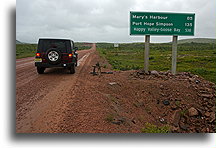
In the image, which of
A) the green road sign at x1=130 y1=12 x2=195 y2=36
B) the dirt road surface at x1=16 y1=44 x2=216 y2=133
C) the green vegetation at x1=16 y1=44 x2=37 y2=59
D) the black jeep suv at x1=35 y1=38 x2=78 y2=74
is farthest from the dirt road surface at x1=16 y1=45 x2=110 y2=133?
the green vegetation at x1=16 y1=44 x2=37 y2=59

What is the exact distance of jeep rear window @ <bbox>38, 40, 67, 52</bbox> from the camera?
7.40 metres

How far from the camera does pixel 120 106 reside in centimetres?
463

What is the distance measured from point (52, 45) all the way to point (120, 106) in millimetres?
4695

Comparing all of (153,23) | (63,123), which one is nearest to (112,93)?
(63,123)

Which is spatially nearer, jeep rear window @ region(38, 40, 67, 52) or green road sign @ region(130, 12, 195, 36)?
green road sign @ region(130, 12, 195, 36)

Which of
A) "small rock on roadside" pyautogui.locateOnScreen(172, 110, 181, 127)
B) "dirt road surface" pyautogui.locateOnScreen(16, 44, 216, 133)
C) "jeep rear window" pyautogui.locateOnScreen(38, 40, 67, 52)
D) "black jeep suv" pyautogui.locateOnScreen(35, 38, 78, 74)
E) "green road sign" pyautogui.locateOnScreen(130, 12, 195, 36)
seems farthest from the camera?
"jeep rear window" pyautogui.locateOnScreen(38, 40, 67, 52)

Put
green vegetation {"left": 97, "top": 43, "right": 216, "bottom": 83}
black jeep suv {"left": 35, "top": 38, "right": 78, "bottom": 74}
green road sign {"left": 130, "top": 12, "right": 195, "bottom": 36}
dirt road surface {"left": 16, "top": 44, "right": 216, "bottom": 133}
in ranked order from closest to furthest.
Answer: dirt road surface {"left": 16, "top": 44, "right": 216, "bottom": 133}, green road sign {"left": 130, "top": 12, "right": 195, "bottom": 36}, black jeep suv {"left": 35, "top": 38, "right": 78, "bottom": 74}, green vegetation {"left": 97, "top": 43, "right": 216, "bottom": 83}

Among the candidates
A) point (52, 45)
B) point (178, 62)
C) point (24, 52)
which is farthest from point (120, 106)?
point (24, 52)

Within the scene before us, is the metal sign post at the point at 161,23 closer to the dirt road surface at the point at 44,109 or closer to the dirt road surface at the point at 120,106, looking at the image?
the dirt road surface at the point at 120,106

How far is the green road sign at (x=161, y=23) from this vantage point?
6.60 metres

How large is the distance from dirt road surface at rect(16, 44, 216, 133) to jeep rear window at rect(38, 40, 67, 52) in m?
2.27

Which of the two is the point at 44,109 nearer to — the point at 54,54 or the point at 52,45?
the point at 54,54


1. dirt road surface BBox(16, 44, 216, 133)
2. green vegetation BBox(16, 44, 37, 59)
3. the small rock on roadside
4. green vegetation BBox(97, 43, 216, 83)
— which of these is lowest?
the small rock on roadside

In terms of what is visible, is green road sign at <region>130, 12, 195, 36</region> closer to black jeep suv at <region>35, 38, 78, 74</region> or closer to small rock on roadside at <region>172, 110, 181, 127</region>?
black jeep suv at <region>35, 38, 78, 74</region>
